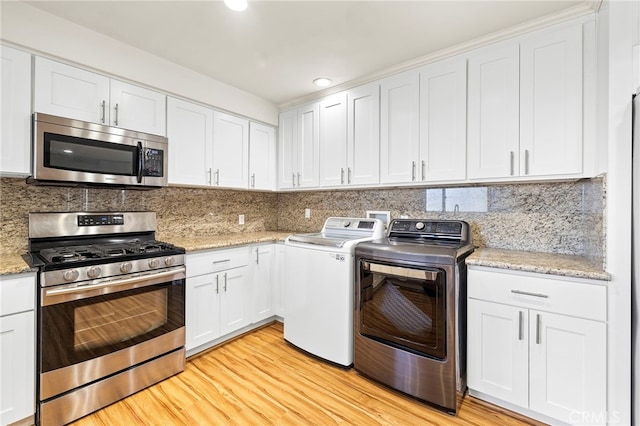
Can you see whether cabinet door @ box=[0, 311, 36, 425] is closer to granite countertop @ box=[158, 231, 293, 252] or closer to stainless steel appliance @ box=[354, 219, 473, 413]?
granite countertop @ box=[158, 231, 293, 252]

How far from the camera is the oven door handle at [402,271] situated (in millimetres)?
1846

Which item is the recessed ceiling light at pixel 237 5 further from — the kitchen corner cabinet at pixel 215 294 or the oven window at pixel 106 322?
the oven window at pixel 106 322

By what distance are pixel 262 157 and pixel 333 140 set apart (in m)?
0.88

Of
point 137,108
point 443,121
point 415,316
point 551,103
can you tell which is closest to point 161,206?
point 137,108

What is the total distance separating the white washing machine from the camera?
7.40 feet

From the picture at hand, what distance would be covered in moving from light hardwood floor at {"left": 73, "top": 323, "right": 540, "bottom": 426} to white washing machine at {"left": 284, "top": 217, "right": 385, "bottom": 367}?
0.19 meters

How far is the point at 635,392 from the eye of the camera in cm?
144

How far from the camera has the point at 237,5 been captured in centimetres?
171

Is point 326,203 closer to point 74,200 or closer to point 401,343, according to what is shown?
point 401,343

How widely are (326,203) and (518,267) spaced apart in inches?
82.0

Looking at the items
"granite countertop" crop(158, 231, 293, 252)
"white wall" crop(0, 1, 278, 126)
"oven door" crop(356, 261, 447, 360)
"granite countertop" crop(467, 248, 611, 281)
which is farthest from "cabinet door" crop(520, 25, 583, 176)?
"white wall" crop(0, 1, 278, 126)

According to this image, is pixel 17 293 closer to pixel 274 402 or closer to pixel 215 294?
pixel 215 294

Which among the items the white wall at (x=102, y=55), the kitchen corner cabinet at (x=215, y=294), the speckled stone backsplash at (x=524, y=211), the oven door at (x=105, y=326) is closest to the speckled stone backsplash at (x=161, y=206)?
the kitchen corner cabinet at (x=215, y=294)

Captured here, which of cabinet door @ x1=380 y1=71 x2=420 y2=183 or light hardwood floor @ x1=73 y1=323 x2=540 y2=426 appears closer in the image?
light hardwood floor @ x1=73 y1=323 x2=540 y2=426
